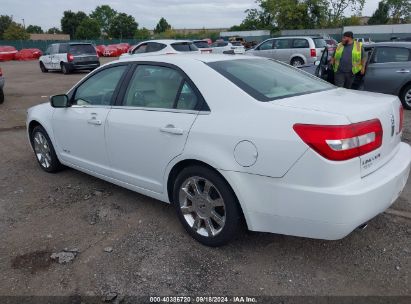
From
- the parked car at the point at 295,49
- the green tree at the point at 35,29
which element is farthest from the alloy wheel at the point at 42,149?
the green tree at the point at 35,29

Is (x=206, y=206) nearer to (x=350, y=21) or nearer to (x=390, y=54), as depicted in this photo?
(x=390, y=54)

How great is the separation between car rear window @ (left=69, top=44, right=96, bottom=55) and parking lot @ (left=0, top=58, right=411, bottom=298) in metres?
17.2

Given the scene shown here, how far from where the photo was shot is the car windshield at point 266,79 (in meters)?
3.10

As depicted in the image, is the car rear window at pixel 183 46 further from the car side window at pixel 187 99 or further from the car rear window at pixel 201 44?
the car side window at pixel 187 99

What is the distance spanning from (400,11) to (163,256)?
343ft

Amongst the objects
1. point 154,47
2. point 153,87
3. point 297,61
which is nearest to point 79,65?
point 154,47

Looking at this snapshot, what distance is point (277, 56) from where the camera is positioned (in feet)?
62.6

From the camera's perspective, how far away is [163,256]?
128 inches

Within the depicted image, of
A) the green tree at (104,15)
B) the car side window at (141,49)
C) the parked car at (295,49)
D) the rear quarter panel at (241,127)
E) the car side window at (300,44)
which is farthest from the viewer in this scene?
the green tree at (104,15)

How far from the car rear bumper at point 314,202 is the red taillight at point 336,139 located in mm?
182

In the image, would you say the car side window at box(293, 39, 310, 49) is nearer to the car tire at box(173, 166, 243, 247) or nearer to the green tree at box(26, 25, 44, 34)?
the car tire at box(173, 166, 243, 247)

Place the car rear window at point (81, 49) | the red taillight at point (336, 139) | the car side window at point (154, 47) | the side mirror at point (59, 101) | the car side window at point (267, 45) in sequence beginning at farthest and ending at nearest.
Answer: the car rear window at point (81, 49), the car side window at point (267, 45), the car side window at point (154, 47), the side mirror at point (59, 101), the red taillight at point (336, 139)

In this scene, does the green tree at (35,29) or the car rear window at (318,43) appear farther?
the green tree at (35,29)

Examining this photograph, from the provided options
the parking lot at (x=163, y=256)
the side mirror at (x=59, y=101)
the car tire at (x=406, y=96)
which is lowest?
the parking lot at (x=163, y=256)
